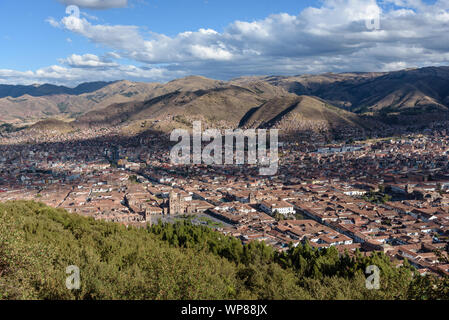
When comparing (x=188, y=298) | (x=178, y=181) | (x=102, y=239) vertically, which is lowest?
(x=178, y=181)

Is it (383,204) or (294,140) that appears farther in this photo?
(294,140)

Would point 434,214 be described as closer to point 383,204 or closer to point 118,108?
point 383,204

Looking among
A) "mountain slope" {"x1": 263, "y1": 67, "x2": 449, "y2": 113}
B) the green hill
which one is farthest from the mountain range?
the green hill

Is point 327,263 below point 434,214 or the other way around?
the other way around

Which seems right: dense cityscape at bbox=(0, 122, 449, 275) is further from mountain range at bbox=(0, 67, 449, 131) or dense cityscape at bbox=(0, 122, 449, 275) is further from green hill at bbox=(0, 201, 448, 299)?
mountain range at bbox=(0, 67, 449, 131)

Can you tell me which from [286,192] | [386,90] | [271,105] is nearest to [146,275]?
[286,192]

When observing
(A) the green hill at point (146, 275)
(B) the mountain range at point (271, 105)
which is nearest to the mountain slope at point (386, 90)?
(B) the mountain range at point (271, 105)

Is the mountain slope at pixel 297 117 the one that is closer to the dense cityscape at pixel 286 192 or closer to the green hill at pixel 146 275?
the dense cityscape at pixel 286 192

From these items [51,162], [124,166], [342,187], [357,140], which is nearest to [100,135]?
[51,162]
